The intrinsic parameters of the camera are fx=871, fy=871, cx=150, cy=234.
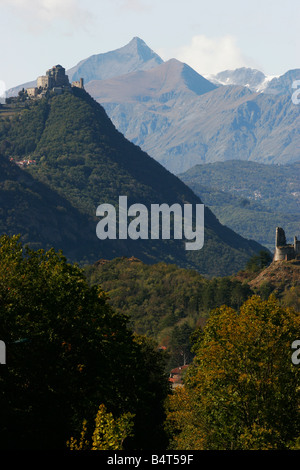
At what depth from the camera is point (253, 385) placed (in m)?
47.7

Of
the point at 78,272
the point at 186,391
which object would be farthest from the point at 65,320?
the point at 186,391

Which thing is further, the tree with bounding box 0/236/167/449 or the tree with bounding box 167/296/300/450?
the tree with bounding box 167/296/300/450

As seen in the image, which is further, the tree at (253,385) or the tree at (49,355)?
the tree at (253,385)

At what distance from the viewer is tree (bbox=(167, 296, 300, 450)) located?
4741 centimetres

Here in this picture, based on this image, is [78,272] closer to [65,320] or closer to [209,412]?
[65,320]

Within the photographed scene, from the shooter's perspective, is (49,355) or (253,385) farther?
(49,355)

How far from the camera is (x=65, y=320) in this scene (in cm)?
4944

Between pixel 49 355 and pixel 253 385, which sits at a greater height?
pixel 49 355

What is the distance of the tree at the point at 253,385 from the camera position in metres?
47.4
